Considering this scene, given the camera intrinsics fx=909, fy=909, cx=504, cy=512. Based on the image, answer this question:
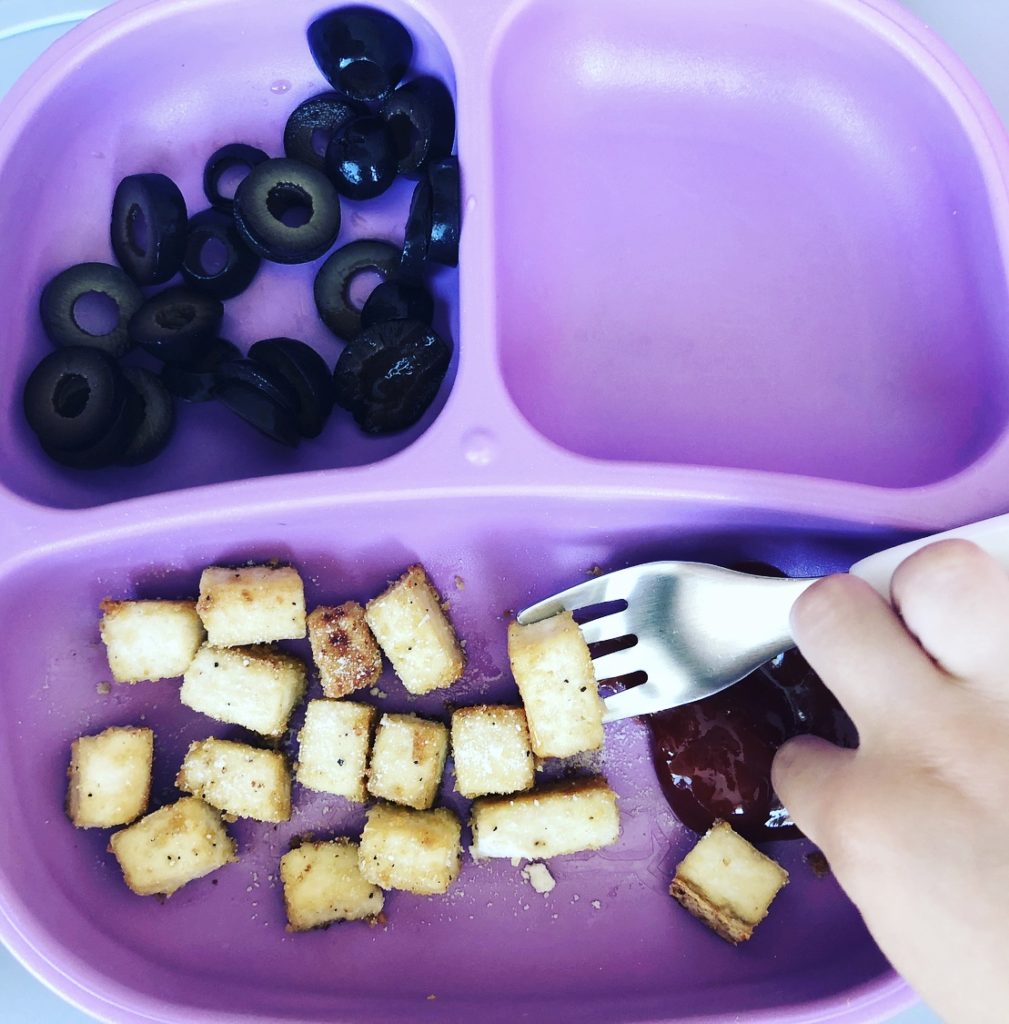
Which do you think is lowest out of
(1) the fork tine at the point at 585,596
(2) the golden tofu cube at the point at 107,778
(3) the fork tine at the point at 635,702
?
(2) the golden tofu cube at the point at 107,778

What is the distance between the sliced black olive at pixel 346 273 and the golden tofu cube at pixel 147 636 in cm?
42

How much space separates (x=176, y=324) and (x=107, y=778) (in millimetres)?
570

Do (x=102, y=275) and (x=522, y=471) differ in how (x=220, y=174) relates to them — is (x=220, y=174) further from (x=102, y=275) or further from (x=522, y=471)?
(x=522, y=471)

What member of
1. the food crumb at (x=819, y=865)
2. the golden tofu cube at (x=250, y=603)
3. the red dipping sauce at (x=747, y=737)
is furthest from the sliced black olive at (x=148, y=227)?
the food crumb at (x=819, y=865)

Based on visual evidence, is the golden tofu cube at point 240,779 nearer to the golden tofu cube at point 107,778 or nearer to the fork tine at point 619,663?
the golden tofu cube at point 107,778

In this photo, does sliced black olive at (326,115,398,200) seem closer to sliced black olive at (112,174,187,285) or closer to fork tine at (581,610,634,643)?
sliced black olive at (112,174,187,285)

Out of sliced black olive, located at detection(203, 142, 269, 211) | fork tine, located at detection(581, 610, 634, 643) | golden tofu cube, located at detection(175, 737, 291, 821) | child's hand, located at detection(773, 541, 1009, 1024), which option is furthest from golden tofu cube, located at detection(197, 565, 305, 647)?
child's hand, located at detection(773, 541, 1009, 1024)

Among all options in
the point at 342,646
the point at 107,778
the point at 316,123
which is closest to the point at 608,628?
the point at 342,646

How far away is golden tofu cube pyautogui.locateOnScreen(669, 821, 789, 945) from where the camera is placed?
1099 millimetres

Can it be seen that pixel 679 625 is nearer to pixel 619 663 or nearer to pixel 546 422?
pixel 619 663

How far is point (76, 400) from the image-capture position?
3.64 ft

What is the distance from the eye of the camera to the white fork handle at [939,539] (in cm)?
93

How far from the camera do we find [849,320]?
124cm

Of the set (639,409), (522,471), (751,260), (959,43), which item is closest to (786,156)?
(751,260)
